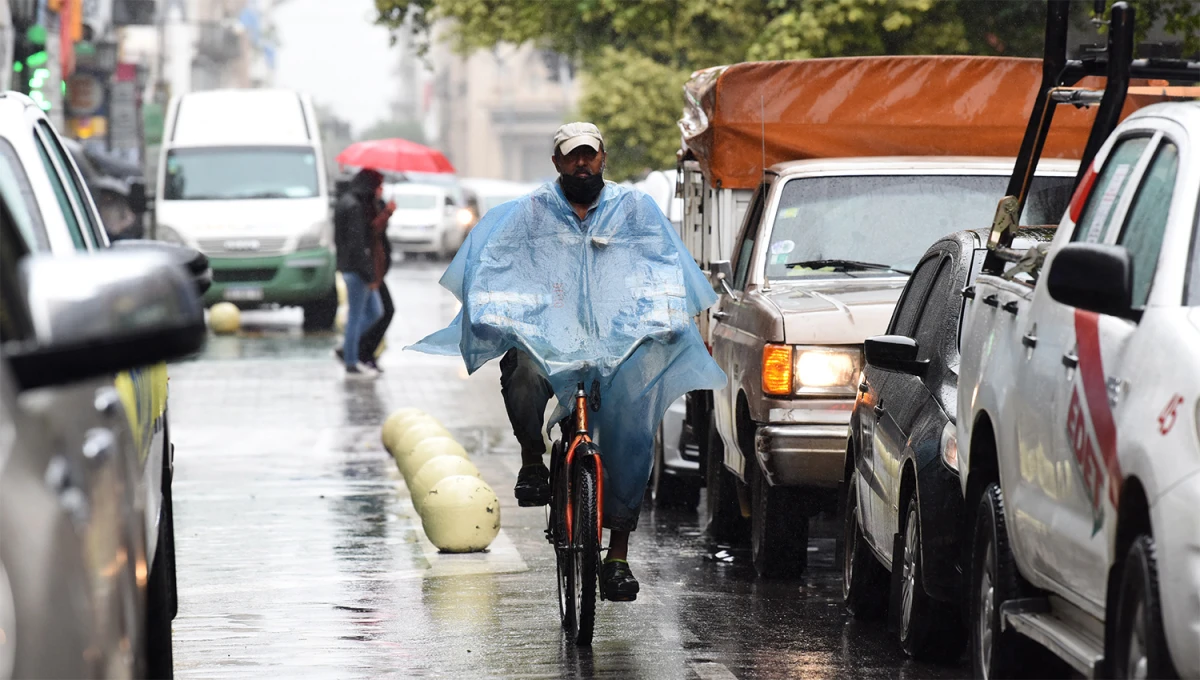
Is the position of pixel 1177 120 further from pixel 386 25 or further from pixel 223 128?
pixel 386 25

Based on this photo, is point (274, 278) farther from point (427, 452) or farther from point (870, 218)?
point (870, 218)

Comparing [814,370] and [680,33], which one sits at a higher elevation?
[814,370]

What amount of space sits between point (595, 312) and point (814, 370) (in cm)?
155

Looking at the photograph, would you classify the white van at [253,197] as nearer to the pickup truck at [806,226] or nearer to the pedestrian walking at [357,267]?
the pedestrian walking at [357,267]

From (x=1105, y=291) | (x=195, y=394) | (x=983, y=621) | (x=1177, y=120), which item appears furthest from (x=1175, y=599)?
(x=195, y=394)

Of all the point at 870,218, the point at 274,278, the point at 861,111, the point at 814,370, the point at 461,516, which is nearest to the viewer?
the point at 814,370

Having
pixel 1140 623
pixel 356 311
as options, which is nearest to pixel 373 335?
pixel 356 311

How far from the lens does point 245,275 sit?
2709cm

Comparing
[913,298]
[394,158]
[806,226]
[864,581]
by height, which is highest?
[913,298]

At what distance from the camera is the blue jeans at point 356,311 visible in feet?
68.4

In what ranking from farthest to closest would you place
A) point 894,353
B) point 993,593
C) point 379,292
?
point 379,292, point 894,353, point 993,593

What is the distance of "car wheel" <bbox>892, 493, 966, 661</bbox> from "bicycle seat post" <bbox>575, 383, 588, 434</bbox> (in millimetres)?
1247

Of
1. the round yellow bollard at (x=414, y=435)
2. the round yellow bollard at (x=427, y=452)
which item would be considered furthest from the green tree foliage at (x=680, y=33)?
the round yellow bollard at (x=427, y=452)

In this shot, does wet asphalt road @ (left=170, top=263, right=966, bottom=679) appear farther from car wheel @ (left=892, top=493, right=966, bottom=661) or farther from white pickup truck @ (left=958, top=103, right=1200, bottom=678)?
white pickup truck @ (left=958, top=103, right=1200, bottom=678)
